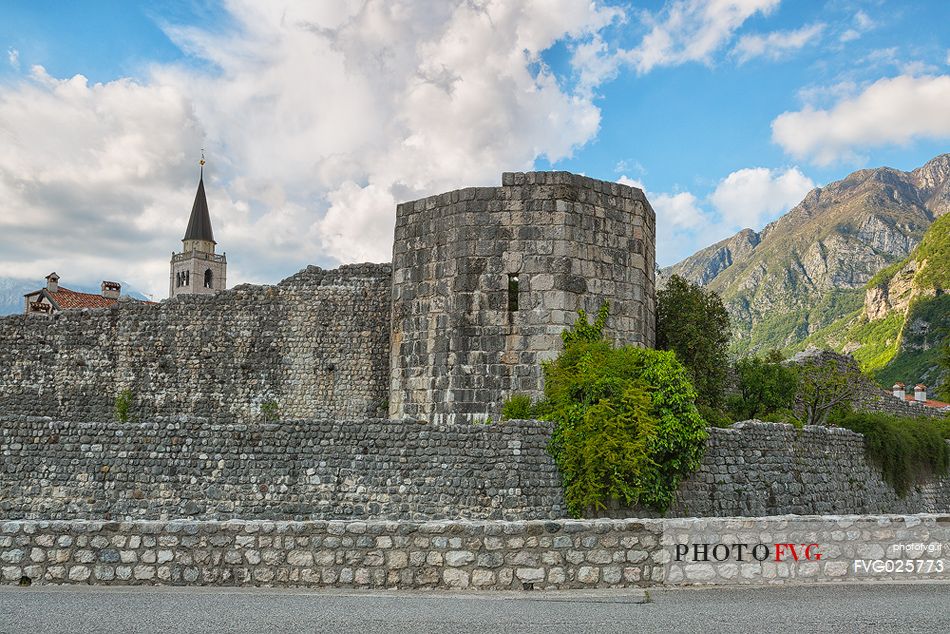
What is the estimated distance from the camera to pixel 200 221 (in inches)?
3871

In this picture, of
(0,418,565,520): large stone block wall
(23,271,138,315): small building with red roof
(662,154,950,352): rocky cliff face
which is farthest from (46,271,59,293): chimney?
(662,154,950,352): rocky cliff face

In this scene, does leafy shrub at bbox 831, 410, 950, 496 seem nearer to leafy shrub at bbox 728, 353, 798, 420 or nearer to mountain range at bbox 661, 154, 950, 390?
leafy shrub at bbox 728, 353, 798, 420

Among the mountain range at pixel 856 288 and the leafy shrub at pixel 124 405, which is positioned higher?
the mountain range at pixel 856 288

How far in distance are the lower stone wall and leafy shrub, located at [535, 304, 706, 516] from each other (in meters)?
4.66

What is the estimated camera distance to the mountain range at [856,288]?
82562 mm

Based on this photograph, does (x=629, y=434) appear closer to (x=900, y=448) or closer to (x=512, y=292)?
(x=512, y=292)

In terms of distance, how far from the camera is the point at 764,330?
470 ft

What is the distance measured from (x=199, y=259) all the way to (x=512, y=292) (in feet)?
283

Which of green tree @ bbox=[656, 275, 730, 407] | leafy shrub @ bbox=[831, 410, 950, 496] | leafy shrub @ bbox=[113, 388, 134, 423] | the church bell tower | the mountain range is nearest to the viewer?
leafy shrub @ bbox=[831, 410, 950, 496]

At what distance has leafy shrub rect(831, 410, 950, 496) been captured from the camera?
62.5ft

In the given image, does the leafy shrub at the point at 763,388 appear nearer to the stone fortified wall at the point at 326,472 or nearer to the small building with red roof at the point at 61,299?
the stone fortified wall at the point at 326,472

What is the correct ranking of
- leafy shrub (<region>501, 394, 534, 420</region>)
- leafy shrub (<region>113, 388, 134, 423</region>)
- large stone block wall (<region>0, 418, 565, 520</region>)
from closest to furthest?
large stone block wall (<region>0, 418, 565, 520</region>) < leafy shrub (<region>501, 394, 534, 420</region>) < leafy shrub (<region>113, 388, 134, 423</region>)

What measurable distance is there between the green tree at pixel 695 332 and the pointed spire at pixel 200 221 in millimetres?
85432

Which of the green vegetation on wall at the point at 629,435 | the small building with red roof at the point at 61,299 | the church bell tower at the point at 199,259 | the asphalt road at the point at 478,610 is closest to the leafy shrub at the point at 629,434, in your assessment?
the green vegetation on wall at the point at 629,435
